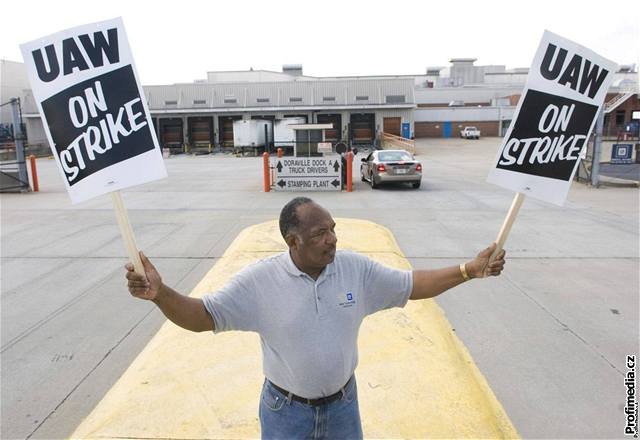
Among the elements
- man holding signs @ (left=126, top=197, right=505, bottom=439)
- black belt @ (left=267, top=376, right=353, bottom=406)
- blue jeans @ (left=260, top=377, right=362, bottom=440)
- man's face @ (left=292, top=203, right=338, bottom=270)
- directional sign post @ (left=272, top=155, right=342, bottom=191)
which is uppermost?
man's face @ (left=292, top=203, right=338, bottom=270)

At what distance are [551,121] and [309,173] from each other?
15261mm

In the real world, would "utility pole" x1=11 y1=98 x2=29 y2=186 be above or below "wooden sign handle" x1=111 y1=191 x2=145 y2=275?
below

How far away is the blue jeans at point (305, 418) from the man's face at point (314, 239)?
66 cm

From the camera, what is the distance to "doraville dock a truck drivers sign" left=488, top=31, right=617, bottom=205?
263cm

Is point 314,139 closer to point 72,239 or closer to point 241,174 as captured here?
point 241,174

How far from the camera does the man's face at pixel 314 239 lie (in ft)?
7.64

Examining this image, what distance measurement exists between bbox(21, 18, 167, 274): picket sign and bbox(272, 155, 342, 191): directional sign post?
15.2 meters

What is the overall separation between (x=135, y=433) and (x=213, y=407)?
568 millimetres

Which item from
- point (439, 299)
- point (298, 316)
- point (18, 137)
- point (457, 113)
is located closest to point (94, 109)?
point (298, 316)

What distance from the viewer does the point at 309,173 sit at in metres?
17.9

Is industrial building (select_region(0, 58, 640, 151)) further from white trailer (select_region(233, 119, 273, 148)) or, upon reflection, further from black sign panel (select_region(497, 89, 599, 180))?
black sign panel (select_region(497, 89, 599, 180))

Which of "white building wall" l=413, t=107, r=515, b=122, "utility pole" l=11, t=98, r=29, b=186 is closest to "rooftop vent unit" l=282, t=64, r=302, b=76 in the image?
"white building wall" l=413, t=107, r=515, b=122

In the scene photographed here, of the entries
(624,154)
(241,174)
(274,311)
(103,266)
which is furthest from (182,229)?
(624,154)

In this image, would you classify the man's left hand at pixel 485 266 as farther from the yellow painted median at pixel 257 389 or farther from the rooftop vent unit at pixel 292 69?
the rooftop vent unit at pixel 292 69
